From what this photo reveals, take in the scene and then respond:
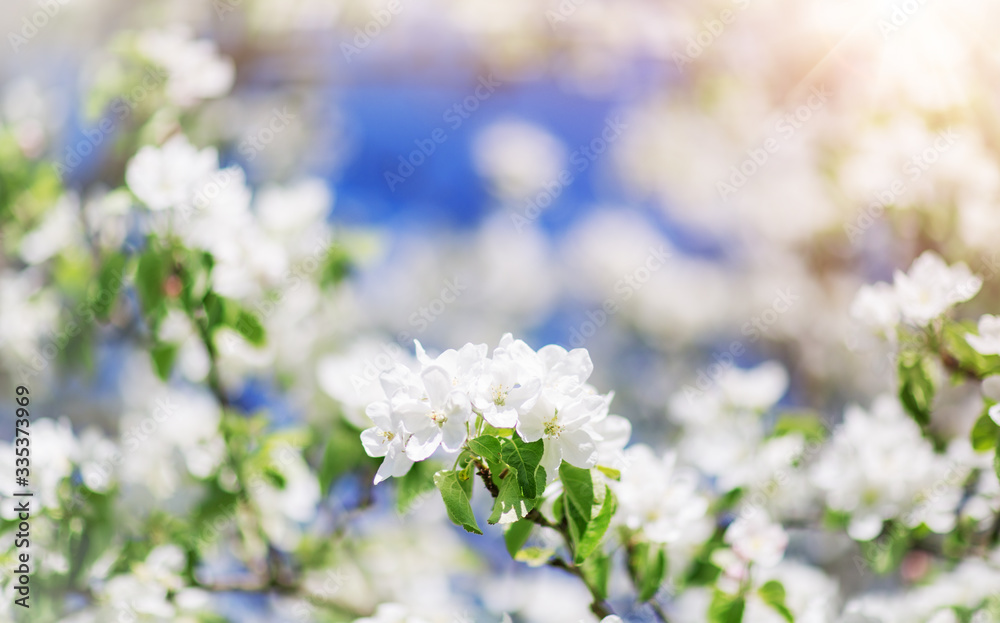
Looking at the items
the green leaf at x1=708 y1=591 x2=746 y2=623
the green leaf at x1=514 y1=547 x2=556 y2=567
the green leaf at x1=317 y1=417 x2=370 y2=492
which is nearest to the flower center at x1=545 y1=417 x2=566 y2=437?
the green leaf at x1=514 y1=547 x2=556 y2=567

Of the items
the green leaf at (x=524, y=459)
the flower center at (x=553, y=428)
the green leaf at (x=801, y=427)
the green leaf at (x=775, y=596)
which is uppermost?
the flower center at (x=553, y=428)

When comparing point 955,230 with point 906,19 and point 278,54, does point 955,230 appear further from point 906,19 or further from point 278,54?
point 278,54

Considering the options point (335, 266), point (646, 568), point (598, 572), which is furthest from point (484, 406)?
point (335, 266)

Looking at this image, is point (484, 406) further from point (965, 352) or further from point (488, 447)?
point (965, 352)

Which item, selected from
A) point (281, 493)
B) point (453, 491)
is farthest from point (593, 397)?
point (281, 493)

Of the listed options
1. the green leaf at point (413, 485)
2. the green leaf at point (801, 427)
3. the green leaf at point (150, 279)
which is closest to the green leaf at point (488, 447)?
the green leaf at point (413, 485)

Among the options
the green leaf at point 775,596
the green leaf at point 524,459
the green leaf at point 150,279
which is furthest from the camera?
the green leaf at point 150,279

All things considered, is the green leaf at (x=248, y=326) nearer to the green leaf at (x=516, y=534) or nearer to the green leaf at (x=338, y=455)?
the green leaf at (x=338, y=455)
